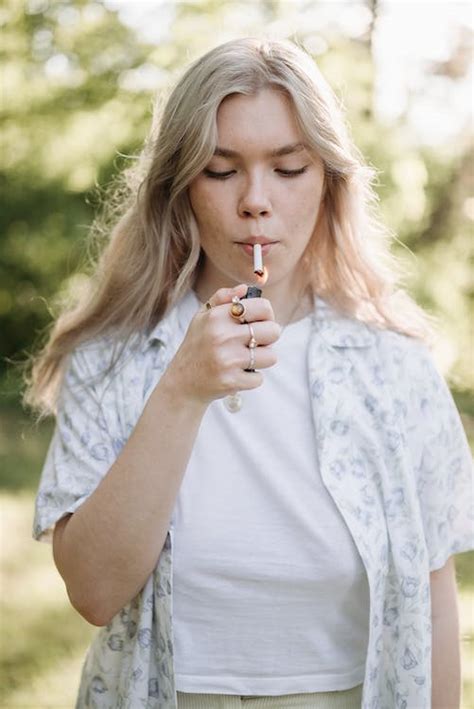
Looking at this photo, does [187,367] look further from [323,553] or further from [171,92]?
[171,92]

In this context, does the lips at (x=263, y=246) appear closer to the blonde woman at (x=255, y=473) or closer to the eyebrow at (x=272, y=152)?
the blonde woman at (x=255, y=473)

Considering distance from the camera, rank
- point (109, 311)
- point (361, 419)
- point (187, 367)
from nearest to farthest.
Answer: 1. point (187, 367)
2. point (361, 419)
3. point (109, 311)

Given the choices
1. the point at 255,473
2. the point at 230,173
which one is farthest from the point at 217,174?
the point at 255,473

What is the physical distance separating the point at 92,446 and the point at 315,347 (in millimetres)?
457

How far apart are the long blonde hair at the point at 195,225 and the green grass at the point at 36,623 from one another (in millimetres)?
676

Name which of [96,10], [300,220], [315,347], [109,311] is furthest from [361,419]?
[96,10]

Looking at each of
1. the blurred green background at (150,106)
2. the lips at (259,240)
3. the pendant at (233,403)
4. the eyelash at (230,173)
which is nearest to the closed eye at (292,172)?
the eyelash at (230,173)

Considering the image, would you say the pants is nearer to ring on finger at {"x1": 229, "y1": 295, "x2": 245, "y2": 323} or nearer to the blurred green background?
ring on finger at {"x1": 229, "y1": 295, "x2": 245, "y2": 323}

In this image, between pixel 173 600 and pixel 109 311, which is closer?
pixel 173 600

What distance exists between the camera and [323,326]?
1.98 m

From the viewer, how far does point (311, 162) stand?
1.85 meters

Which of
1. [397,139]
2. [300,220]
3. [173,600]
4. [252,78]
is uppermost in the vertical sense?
[397,139]

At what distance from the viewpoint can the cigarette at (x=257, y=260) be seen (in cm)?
175

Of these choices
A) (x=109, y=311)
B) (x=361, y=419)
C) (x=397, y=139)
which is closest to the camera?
(x=361, y=419)
